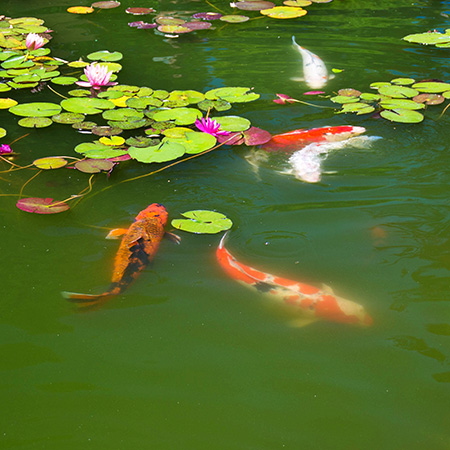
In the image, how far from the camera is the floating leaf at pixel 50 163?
292 centimetres

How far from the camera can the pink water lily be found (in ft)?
10.4

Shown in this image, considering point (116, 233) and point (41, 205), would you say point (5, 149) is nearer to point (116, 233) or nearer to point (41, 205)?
point (41, 205)

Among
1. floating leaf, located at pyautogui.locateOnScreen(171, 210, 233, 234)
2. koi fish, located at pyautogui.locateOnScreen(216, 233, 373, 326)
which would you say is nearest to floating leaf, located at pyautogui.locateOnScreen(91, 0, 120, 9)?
floating leaf, located at pyautogui.locateOnScreen(171, 210, 233, 234)

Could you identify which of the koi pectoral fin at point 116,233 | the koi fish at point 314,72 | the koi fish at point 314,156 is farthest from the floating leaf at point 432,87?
the koi pectoral fin at point 116,233

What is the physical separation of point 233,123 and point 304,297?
1.53 meters

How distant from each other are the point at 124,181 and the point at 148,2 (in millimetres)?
3637

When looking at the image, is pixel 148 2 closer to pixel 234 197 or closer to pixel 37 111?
pixel 37 111

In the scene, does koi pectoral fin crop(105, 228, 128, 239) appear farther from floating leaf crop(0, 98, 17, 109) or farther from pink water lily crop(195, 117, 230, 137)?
floating leaf crop(0, 98, 17, 109)

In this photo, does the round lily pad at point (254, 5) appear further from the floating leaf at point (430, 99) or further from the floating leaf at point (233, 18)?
the floating leaf at point (430, 99)

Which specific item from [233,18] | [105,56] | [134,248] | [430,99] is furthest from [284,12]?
[134,248]

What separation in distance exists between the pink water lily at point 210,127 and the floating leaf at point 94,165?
1.93ft

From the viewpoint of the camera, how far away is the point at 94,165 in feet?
9.49

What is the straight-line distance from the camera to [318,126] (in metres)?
3.45

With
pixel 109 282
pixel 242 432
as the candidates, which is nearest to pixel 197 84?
pixel 109 282
